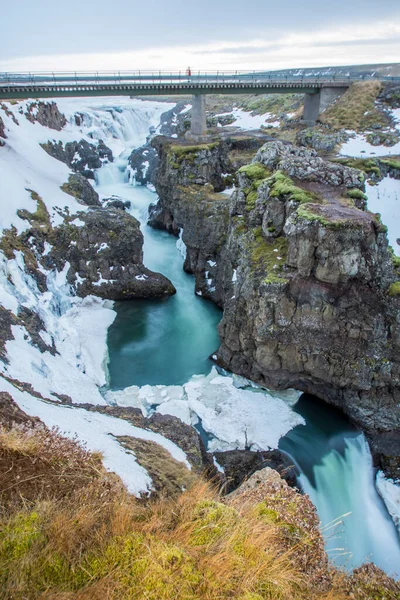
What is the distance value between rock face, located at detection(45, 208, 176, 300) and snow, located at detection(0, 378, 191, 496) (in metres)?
17.2

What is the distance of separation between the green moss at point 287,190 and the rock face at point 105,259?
47.2 ft

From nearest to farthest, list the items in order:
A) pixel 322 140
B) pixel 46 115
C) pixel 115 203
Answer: pixel 322 140, pixel 115 203, pixel 46 115

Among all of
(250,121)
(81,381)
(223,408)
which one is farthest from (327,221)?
(250,121)

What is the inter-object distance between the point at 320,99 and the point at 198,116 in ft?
65.1

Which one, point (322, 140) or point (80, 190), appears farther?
point (322, 140)

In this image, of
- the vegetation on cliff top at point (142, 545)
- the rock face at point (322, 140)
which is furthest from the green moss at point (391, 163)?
the vegetation on cliff top at point (142, 545)

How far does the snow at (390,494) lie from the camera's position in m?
16.4

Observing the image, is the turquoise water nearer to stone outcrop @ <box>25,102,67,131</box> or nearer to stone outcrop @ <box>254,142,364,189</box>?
stone outcrop @ <box>254,142,364,189</box>

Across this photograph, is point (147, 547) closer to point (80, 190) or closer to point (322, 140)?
point (80, 190)

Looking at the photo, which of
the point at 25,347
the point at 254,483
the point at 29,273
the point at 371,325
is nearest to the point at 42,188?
the point at 29,273

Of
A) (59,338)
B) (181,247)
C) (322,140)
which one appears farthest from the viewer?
(322,140)

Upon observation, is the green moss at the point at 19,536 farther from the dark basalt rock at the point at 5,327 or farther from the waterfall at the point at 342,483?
the dark basalt rock at the point at 5,327

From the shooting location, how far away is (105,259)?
32.0m

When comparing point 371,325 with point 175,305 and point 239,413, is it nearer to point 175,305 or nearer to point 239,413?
point 239,413
